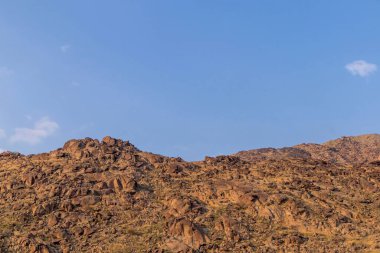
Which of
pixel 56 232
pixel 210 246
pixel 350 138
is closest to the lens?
pixel 210 246

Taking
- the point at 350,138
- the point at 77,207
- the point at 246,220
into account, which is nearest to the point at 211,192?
the point at 246,220

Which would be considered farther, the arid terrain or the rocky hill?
the rocky hill

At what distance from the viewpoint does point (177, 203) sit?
188 feet

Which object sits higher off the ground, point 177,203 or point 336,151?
point 336,151

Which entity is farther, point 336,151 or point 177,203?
point 336,151

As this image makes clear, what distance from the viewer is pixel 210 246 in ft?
161

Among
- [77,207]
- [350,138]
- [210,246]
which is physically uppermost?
[350,138]

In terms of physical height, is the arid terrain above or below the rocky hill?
below

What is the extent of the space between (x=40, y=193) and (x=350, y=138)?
102 m

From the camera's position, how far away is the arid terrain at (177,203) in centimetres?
5025

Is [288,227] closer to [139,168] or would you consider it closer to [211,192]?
[211,192]

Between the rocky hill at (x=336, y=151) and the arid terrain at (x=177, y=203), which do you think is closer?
the arid terrain at (x=177, y=203)

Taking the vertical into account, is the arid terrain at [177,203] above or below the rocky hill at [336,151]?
below

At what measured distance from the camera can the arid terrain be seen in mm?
50250
